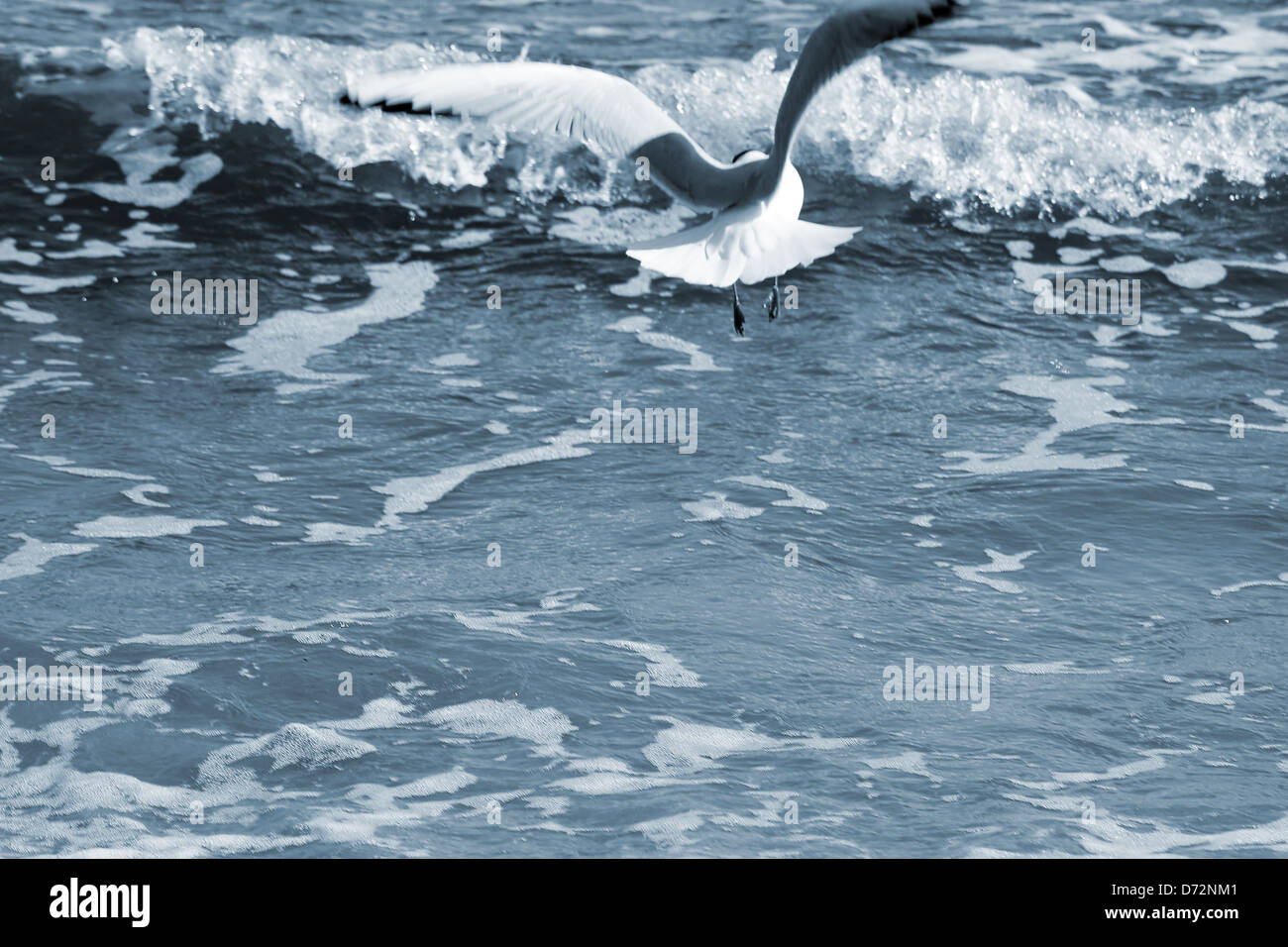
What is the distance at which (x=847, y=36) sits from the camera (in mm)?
4430

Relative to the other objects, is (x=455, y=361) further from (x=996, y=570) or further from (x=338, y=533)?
(x=996, y=570)

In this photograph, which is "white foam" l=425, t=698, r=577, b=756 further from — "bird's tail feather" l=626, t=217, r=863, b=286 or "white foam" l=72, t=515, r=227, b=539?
"white foam" l=72, t=515, r=227, b=539

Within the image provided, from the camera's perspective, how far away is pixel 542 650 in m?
5.40

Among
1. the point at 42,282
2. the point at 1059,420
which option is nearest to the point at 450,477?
the point at 1059,420

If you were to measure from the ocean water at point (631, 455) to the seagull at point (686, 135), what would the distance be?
0.43 metres

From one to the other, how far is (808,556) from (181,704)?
2342mm

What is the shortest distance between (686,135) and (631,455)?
1.92 meters

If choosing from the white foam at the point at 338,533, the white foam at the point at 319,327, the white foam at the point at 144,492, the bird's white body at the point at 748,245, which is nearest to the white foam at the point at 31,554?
the white foam at the point at 144,492

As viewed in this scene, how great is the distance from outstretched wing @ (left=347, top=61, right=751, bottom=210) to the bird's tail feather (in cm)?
25

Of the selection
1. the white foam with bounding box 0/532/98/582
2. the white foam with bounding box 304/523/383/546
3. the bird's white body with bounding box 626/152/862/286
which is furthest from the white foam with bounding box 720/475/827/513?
the white foam with bounding box 0/532/98/582

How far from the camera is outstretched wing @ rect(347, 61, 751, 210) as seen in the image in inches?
209

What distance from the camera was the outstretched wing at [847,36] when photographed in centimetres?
422
